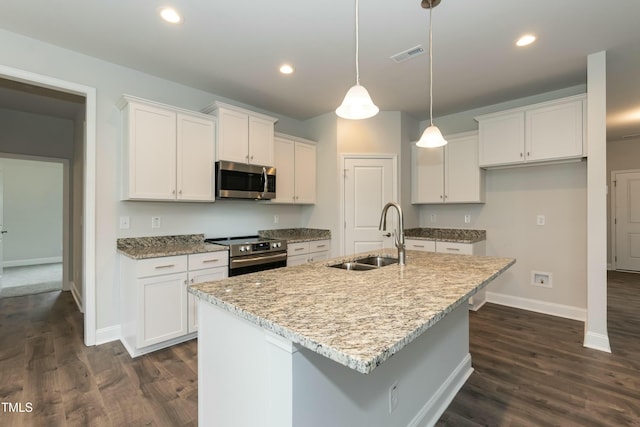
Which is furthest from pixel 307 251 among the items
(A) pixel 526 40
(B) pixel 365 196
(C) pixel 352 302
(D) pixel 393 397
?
(A) pixel 526 40

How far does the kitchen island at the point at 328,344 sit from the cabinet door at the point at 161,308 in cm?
134

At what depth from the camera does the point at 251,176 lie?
3.46 m

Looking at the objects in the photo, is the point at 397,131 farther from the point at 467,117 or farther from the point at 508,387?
the point at 508,387

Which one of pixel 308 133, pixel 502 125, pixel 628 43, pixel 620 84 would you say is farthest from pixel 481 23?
pixel 308 133

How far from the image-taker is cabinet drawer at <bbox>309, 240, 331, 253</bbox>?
3.91 metres

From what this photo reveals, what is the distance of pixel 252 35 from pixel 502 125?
9.69 feet

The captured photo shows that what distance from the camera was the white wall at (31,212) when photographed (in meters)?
6.42

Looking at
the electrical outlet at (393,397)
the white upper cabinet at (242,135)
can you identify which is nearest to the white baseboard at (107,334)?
the white upper cabinet at (242,135)

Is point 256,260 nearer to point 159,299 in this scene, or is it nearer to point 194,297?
point 194,297

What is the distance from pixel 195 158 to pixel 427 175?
3.02 metres

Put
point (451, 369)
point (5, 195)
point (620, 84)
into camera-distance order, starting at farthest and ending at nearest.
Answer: point (5, 195), point (620, 84), point (451, 369)

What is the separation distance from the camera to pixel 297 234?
14.7ft

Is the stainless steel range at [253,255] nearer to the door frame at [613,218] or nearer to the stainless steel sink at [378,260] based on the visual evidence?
the stainless steel sink at [378,260]

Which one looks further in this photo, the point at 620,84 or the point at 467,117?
the point at 467,117
